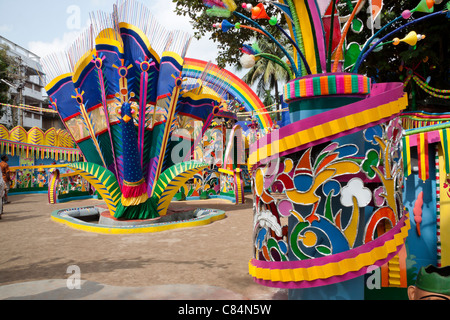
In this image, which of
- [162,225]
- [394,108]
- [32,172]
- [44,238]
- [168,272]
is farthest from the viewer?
[32,172]

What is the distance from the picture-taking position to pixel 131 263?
5.14m

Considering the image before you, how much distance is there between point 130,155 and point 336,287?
6391mm

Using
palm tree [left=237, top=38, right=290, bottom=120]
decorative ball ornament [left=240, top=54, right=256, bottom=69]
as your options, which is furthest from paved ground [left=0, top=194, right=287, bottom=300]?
palm tree [left=237, top=38, right=290, bottom=120]

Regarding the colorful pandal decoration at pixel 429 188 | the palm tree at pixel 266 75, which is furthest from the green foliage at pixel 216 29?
the palm tree at pixel 266 75

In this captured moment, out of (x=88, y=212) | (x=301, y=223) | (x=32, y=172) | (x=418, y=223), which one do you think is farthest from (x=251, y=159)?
(x=32, y=172)

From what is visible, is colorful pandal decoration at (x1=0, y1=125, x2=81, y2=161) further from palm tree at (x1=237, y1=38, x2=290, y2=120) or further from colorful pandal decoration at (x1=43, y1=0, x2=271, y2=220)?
palm tree at (x1=237, y1=38, x2=290, y2=120)

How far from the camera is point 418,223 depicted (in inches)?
193

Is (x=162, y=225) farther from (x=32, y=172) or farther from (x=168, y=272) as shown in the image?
(x=32, y=172)

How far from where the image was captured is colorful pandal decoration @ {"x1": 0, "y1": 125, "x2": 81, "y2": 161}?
1753 cm

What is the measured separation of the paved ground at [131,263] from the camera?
3.89 metres

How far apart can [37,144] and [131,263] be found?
17.2m

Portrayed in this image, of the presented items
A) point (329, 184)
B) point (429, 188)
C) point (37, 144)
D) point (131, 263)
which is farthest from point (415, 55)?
point (37, 144)

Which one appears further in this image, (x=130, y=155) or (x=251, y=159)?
(x=130, y=155)

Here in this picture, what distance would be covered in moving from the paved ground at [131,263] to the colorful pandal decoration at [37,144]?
35.9ft
